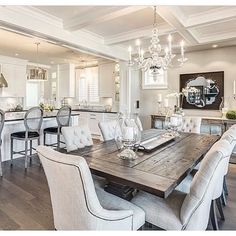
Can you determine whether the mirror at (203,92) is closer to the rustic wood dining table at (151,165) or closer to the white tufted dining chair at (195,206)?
the rustic wood dining table at (151,165)

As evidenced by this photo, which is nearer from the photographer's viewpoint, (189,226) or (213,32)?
(189,226)

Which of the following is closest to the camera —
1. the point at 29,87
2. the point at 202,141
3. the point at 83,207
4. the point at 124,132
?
the point at 83,207

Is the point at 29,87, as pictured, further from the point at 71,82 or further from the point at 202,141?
the point at 202,141

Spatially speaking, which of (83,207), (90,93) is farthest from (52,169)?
(90,93)

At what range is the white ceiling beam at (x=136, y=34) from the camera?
400cm

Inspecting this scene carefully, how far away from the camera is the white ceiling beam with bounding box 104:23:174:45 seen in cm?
400

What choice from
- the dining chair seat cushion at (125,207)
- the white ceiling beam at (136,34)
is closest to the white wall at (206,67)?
the white ceiling beam at (136,34)

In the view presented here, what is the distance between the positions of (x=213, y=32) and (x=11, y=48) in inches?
198

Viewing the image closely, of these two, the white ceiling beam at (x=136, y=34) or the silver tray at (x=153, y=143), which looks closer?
the silver tray at (x=153, y=143)

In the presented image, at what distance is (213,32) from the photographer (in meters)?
4.30

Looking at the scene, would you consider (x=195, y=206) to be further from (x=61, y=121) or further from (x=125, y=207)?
(x=61, y=121)

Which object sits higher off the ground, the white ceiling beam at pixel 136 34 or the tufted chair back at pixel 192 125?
the white ceiling beam at pixel 136 34

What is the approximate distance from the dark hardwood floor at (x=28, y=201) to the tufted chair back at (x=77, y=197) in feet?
2.80

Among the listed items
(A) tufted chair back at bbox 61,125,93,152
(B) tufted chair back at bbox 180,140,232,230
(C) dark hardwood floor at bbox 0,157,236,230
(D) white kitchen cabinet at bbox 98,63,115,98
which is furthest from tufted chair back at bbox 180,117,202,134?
(D) white kitchen cabinet at bbox 98,63,115,98
